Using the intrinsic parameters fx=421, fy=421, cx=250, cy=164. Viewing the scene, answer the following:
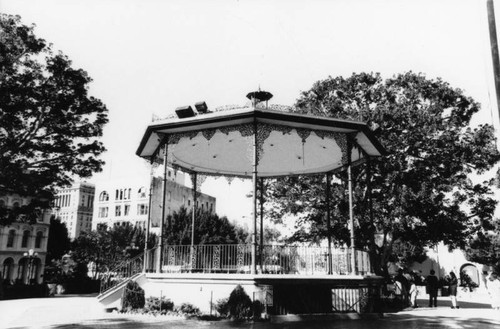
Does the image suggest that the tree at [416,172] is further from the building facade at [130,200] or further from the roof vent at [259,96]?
the building facade at [130,200]

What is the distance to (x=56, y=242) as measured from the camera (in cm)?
6638

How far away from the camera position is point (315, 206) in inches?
1024

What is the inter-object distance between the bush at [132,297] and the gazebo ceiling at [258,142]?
5.55 m

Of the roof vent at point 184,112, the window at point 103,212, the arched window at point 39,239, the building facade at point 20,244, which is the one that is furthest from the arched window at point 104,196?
the roof vent at point 184,112

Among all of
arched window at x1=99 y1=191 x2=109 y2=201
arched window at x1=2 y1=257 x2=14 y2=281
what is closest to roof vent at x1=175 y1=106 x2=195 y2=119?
arched window at x1=2 y1=257 x2=14 y2=281

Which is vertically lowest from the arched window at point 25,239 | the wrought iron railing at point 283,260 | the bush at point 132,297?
the bush at point 132,297

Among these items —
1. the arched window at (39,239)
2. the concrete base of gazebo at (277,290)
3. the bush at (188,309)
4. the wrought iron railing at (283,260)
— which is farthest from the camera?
the arched window at (39,239)

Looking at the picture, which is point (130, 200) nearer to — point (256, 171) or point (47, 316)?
point (47, 316)

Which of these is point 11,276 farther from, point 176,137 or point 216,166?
point 176,137

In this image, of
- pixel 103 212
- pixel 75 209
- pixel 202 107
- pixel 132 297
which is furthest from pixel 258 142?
pixel 75 209

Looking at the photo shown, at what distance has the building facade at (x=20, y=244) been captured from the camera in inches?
2240

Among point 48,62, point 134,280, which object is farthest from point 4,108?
point 134,280

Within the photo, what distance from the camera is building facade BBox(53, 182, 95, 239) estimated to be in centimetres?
10831

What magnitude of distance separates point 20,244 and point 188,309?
5412 centimetres
